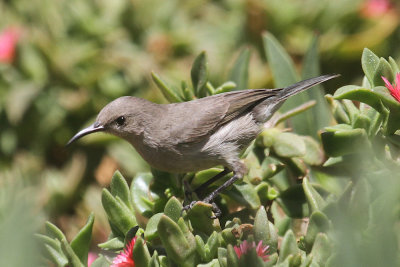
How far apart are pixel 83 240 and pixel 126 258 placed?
18 cm

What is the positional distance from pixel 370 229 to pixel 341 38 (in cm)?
323

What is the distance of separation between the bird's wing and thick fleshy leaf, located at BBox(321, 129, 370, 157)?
970 millimetres

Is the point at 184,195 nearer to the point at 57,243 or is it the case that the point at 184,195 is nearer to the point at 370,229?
the point at 57,243

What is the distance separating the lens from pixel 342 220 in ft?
Answer: 4.61

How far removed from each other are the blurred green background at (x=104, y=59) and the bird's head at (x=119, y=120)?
104 centimetres

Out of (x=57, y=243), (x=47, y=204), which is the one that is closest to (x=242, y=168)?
(x=57, y=243)

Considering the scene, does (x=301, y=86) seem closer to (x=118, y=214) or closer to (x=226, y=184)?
(x=226, y=184)

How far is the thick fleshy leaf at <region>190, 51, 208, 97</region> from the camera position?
2.51 meters

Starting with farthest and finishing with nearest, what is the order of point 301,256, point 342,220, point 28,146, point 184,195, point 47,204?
1. point 28,146
2. point 47,204
3. point 184,195
4. point 301,256
5. point 342,220

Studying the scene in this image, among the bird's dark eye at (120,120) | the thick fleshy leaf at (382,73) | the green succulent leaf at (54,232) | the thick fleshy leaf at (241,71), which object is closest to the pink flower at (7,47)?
the bird's dark eye at (120,120)

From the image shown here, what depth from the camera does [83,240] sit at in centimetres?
198

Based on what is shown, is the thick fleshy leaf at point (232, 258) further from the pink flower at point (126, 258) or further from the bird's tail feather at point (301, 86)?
the bird's tail feather at point (301, 86)

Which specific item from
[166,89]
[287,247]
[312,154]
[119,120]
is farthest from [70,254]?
[119,120]

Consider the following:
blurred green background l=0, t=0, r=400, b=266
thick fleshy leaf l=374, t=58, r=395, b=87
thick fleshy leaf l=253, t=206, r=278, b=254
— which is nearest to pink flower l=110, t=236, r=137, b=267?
thick fleshy leaf l=253, t=206, r=278, b=254
